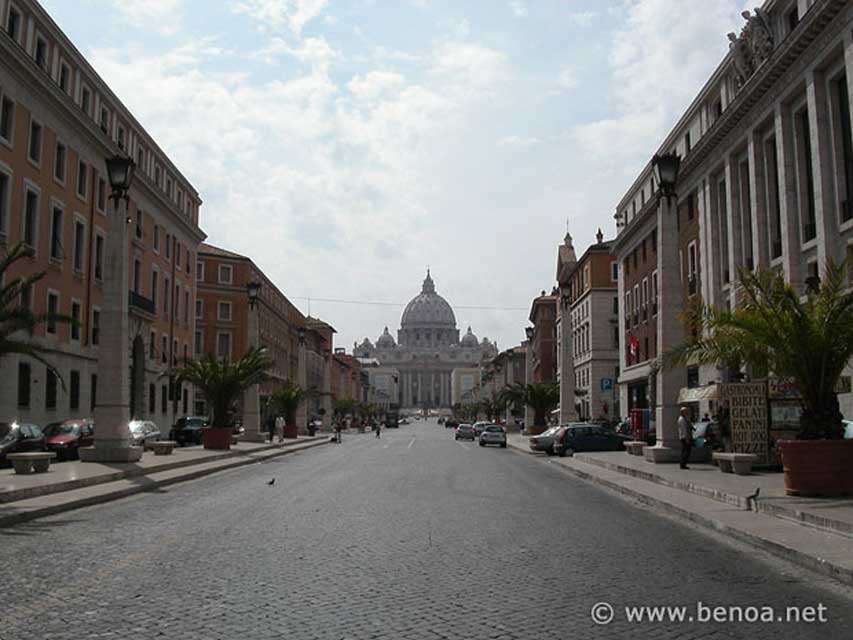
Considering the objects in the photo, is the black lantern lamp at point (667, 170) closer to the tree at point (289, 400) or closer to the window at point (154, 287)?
the tree at point (289, 400)

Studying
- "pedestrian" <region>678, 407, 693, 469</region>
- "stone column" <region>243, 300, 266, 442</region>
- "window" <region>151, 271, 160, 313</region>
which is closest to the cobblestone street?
"pedestrian" <region>678, 407, 693, 469</region>

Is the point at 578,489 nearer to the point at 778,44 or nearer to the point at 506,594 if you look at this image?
the point at 506,594

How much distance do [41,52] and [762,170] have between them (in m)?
31.6

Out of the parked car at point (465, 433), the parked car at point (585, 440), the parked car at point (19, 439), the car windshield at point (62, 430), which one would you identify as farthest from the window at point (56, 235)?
the parked car at point (465, 433)

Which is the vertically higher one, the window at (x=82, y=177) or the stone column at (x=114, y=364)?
the window at (x=82, y=177)

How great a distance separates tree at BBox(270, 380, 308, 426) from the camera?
5638cm

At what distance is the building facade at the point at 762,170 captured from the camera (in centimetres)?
2623

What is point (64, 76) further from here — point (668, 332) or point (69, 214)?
point (668, 332)

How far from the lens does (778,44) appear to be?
3148 centimetres

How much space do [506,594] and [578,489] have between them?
1246 centimetres

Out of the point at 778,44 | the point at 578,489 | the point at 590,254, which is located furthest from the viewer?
the point at 590,254

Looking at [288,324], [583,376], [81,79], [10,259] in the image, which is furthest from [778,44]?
[288,324]

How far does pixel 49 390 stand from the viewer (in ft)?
128

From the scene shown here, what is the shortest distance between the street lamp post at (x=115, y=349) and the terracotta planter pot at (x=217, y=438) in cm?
1144
